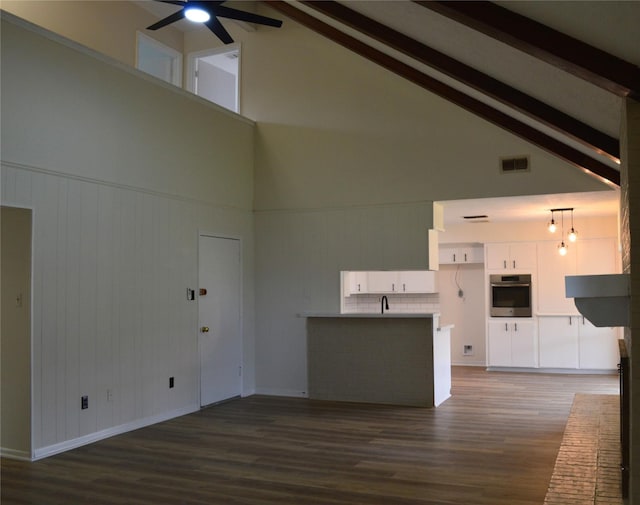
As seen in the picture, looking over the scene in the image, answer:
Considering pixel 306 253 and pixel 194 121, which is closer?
pixel 194 121

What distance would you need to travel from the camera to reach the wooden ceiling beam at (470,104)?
617cm

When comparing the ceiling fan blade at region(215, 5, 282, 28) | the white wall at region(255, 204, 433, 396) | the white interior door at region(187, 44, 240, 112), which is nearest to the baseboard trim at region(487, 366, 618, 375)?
the white wall at region(255, 204, 433, 396)

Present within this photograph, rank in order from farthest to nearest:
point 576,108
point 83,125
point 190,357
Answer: point 190,357 → point 83,125 → point 576,108

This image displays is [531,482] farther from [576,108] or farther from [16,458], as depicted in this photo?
[16,458]

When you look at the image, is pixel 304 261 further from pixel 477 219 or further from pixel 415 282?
pixel 415 282

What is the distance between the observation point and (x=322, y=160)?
8031 mm

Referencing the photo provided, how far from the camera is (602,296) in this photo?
3.33 m

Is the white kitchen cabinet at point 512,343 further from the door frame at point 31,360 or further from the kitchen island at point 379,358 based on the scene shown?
the door frame at point 31,360

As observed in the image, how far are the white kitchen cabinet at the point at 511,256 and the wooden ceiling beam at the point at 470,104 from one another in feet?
11.6

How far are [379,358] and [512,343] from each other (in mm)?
3415

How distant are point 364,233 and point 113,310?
3.15m

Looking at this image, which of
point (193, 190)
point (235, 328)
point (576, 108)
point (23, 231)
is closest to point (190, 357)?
point (235, 328)

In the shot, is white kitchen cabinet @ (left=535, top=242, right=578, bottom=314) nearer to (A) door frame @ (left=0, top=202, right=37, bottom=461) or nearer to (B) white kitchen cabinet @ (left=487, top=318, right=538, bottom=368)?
(B) white kitchen cabinet @ (left=487, top=318, right=538, bottom=368)

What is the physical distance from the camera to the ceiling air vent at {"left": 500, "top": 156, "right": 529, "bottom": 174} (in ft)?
23.2
